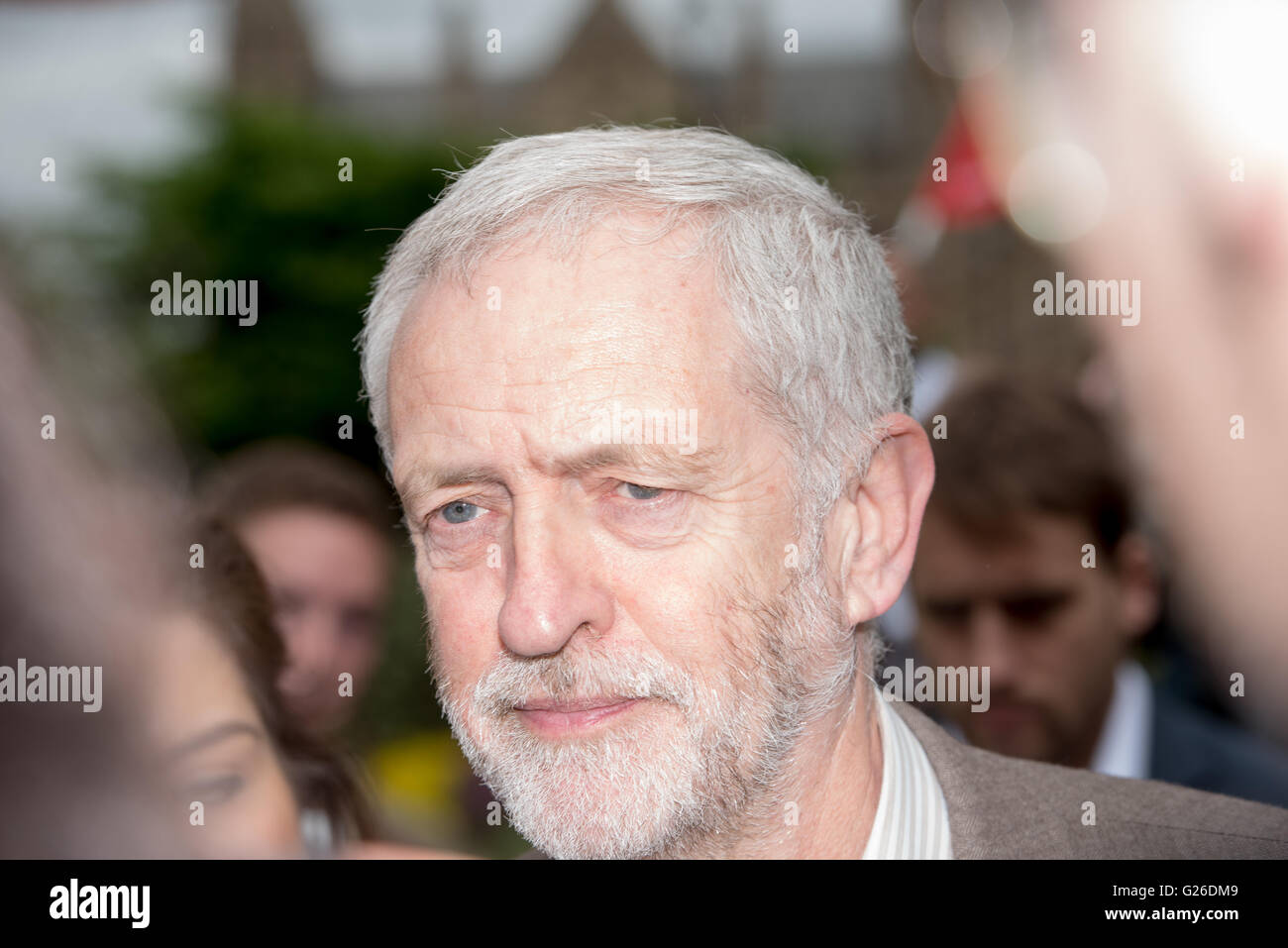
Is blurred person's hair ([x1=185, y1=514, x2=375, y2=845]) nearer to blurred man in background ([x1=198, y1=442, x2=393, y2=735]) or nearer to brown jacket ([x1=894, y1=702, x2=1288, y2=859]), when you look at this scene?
blurred man in background ([x1=198, y1=442, x2=393, y2=735])

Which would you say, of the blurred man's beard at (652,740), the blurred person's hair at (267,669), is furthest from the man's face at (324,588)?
the blurred man's beard at (652,740)

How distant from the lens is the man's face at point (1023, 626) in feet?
10.5

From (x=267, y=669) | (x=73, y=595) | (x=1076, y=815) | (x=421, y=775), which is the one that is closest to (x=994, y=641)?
(x=1076, y=815)

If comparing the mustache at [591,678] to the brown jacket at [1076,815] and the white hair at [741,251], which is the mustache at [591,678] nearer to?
the white hair at [741,251]

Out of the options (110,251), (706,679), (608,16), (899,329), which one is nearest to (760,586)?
(706,679)

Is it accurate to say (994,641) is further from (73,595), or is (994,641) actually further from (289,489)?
(73,595)

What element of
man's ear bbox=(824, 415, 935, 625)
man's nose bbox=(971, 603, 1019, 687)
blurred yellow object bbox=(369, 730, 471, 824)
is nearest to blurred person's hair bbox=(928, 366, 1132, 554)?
man's nose bbox=(971, 603, 1019, 687)

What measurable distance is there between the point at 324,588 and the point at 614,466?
2148mm

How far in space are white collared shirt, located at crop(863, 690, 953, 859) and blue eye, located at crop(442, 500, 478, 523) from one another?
34.1 inches

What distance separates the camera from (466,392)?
1.83m

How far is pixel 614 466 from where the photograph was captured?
1782mm

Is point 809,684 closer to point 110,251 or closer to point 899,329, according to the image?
point 899,329

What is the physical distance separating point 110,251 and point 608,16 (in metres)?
4.66

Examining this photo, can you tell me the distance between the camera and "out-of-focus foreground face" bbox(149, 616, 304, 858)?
46.8 inches
